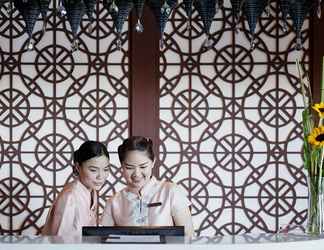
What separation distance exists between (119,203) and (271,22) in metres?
2.35

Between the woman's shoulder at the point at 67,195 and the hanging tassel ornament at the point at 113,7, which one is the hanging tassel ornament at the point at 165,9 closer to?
the hanging tassel ornament at the point at 113,7

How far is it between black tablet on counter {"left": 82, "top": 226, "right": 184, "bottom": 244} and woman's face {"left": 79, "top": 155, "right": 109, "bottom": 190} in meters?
0.89

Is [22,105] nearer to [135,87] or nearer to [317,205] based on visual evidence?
[135,87]

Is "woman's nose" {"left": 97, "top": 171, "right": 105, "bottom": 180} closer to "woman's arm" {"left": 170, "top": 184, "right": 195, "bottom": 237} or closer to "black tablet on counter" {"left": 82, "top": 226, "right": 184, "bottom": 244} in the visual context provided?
"woman's arm" {"left": 170, "top": 184, "right": 195, "bottom": 237}

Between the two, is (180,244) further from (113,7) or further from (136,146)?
(113,7)

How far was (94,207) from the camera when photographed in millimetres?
4289

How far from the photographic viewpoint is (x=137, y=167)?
13.6 feet

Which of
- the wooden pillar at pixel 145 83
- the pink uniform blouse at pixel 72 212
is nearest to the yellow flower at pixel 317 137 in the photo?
the pink uniform blouse at pixel 72 212

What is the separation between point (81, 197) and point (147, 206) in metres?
0.39

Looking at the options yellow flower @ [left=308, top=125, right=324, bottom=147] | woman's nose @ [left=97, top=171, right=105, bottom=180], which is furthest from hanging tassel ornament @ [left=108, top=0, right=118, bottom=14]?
yellow flower @ [left=308, top=125, right=324, bottom=147]

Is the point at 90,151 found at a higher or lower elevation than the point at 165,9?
lower

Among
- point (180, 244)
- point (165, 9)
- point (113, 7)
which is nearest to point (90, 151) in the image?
point (113, 7)

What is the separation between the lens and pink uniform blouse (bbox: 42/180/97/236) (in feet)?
13.4

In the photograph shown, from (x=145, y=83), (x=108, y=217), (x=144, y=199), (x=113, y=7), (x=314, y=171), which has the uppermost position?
(x=113, y=7)
